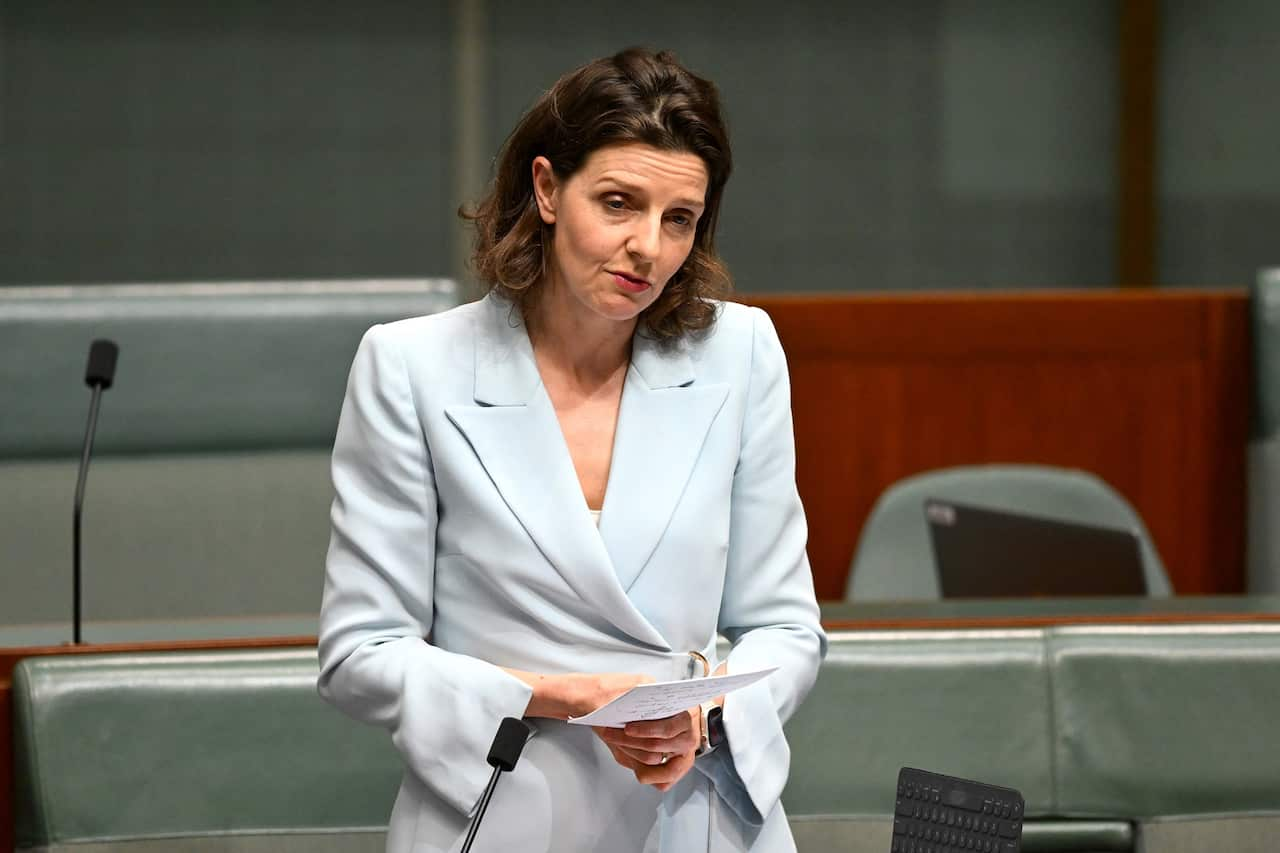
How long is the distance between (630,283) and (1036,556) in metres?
1.30

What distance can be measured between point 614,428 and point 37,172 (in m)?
4.21

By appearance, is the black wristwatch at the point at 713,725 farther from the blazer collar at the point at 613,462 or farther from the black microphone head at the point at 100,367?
the black microphone head at the point at 100,367

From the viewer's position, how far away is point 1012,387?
3246mm

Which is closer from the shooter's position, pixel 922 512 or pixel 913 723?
pixel 913 723

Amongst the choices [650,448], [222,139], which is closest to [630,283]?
[650,448]

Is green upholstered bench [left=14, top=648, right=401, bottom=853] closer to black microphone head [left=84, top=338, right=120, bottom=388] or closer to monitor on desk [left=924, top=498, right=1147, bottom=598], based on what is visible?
black microphone head [left=84, top=338, right=120, bottom=388]

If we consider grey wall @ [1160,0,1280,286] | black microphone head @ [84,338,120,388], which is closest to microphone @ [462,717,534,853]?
black microphone head @ [84,338,120,388]

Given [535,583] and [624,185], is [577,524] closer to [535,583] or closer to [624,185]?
[535,583]

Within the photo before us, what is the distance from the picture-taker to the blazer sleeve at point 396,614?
1183 mm

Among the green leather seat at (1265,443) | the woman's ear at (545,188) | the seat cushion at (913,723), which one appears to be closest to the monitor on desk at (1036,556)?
the seat cushion at (913,723)

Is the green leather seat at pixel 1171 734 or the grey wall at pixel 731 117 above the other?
the grey wall at pixel 731 117

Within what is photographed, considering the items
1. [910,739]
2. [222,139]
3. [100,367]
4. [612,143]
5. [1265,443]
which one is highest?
[222,139]

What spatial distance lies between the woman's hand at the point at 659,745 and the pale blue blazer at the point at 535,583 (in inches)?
1.8

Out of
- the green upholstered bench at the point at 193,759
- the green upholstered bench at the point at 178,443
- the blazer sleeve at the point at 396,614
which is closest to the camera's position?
the blazer sleeve at the point at 396,614
